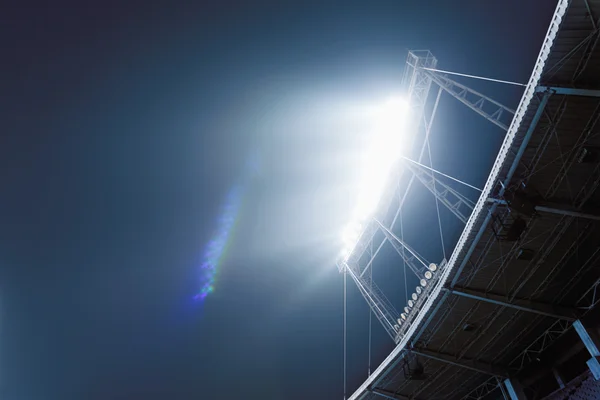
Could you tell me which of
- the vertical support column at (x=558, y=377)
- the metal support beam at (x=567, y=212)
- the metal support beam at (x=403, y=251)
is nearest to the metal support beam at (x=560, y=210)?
the metal support beam at (x=567, y=212)

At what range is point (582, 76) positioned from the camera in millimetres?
10609

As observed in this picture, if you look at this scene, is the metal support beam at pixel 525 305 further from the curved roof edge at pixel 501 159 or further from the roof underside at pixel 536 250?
the curved roof edge at pixel 501 159

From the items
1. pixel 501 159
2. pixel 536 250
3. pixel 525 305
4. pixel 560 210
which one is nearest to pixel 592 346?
pixel 525 305

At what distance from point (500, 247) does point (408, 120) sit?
28.9 feet

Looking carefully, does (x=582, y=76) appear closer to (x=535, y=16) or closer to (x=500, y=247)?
(x=535, y=16)

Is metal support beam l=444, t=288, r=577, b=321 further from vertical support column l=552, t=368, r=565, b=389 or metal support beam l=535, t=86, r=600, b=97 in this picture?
metal support beam l=535, t=86, r=600, b=97

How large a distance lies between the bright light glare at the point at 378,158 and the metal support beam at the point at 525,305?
824cm

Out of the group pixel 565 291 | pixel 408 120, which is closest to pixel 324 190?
pixel 408 120

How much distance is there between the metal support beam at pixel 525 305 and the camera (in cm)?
1525

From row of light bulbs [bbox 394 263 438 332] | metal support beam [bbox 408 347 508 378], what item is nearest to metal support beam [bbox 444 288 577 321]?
row of light bulbs [bbox 394 263 438 332]

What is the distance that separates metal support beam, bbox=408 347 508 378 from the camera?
17.7 metres

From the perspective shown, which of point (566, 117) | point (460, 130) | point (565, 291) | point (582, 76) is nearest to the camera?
point (582, 76)

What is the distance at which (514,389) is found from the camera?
1812 cm

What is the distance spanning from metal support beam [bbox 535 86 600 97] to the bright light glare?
917 cm
